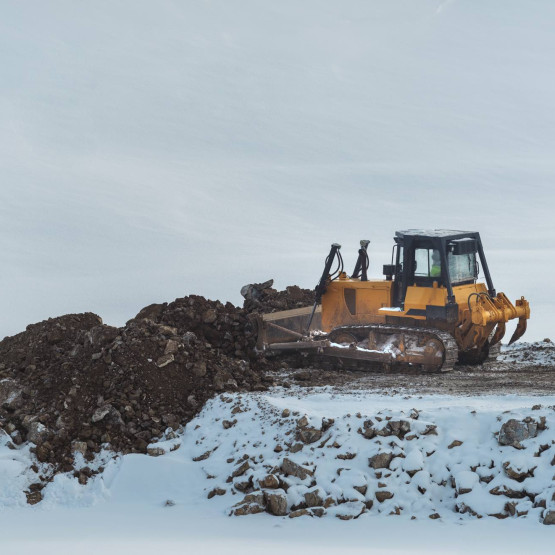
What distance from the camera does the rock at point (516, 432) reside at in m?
11.1

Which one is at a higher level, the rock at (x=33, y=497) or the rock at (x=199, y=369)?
the rock at (x=199, y=369)

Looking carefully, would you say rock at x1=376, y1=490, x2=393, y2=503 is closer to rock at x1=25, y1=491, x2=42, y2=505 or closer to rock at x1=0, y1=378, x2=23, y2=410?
rock at x1=25, y1=491, x2=42, y2=505

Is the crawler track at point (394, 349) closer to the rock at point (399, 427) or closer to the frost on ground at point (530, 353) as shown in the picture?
the frost on ground at point (530, 353)

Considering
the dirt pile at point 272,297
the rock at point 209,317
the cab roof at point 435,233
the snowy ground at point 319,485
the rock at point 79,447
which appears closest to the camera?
the snowy ground at point 319,485

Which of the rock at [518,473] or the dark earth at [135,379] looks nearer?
the rock at [518,473]

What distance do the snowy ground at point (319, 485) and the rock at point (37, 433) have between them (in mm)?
253

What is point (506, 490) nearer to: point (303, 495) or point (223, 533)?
point (303, 495)

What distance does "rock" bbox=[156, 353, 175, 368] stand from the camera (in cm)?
1402

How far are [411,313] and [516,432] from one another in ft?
19.8

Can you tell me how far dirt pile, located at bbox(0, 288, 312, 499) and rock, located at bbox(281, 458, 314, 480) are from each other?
2.30m

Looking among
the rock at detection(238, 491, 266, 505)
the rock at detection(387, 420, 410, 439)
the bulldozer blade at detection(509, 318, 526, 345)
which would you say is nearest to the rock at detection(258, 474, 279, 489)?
the rock at detection(238, 491, 266, 505)

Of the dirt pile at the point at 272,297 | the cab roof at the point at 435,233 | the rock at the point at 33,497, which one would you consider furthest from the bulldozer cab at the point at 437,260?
the rock at the point at 33,497

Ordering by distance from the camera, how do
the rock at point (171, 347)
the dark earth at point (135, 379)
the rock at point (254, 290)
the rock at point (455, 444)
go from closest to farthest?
the rock at point (455, 444)
the dark earth at point (135, 379)
the rock at point (171, 347)
the rock at point (254, 290)

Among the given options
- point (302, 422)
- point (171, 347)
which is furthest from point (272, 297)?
point (302, 422)
